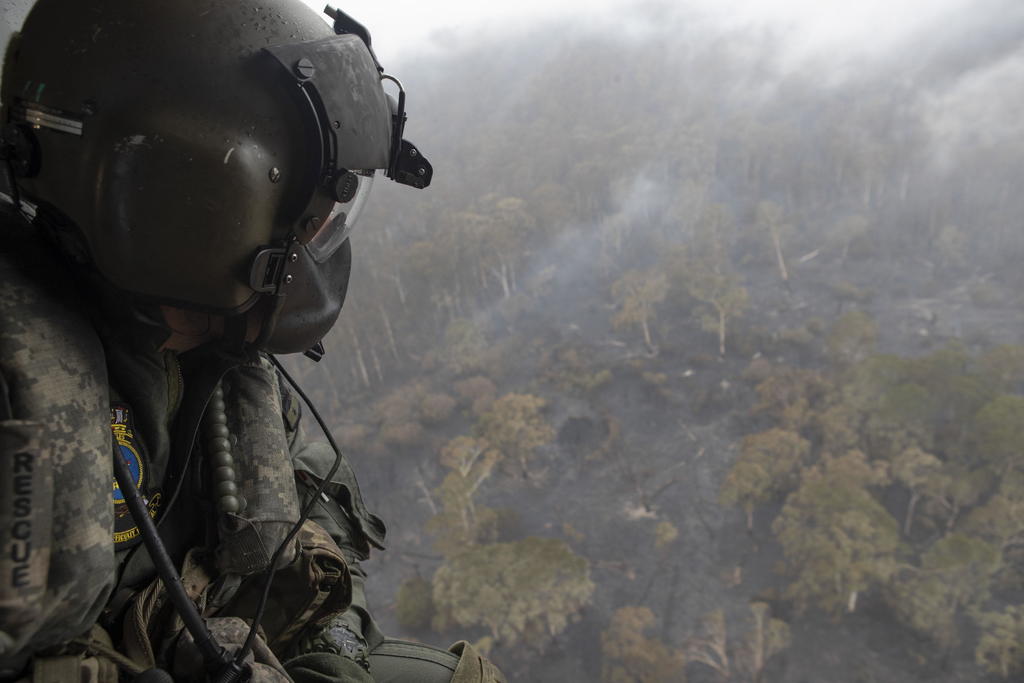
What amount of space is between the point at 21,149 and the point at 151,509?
2.49 ft

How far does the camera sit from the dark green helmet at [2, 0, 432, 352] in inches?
Result: 46.0

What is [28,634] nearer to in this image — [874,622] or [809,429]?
[874,622]

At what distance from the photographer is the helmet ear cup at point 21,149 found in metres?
1.19

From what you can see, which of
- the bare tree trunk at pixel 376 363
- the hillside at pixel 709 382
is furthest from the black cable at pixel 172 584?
the bare tree trunk at pixel 376 363

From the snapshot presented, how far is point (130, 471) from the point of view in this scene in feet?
4.36

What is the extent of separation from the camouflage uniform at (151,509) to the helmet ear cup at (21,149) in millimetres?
111

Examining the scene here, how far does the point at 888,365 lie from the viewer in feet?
56.0

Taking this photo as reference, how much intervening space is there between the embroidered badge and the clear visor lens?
53 cm

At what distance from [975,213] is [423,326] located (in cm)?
2612

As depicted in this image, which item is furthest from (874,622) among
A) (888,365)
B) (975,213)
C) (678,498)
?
(975,213)

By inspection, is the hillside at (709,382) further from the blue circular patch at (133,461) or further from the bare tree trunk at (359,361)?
the blue circular patch at (133,461)

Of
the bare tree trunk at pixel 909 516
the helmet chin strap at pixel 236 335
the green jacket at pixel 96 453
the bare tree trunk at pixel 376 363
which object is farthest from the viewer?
the bare tree trunk at pixel 376 363

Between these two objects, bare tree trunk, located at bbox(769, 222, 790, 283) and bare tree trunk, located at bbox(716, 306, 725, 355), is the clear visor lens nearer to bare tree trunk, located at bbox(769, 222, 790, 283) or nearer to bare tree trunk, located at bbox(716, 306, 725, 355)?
bare tree trunk, located at bbox(716, 306, 725, 355)

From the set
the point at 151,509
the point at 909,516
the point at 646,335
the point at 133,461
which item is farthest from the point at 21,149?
the point at 646,335
